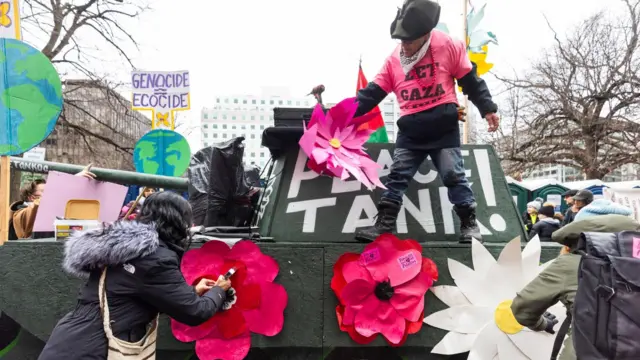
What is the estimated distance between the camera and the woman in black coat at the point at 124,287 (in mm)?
2029

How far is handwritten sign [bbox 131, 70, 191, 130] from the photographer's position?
24.8 ft

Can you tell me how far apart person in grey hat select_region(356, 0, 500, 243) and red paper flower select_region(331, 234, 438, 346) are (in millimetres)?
141

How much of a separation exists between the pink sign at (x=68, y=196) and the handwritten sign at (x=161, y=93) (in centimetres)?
450

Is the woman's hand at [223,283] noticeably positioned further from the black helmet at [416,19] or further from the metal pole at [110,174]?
the black helmet at [416,19]

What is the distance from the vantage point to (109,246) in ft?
6.72

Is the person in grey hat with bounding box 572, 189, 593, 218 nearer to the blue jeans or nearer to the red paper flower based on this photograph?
the blue jeans

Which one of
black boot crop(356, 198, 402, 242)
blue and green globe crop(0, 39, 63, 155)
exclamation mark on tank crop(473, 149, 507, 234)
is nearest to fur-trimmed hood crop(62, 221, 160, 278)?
black boot crop(356, 198, 402, 242)

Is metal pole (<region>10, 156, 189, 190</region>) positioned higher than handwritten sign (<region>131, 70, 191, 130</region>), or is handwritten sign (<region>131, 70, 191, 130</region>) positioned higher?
handwritten sign (<region>131, 70, 191, 130</region>)

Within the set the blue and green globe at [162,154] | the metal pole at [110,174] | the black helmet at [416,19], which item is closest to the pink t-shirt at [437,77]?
the black helmet at [416,19]

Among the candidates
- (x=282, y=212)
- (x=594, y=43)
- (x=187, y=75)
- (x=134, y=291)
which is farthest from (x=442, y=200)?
(x=594, y=43)

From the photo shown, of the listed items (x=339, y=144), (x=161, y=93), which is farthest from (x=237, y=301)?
(x=161, y=93)

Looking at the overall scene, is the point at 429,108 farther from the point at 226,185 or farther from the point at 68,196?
the point at 68,196

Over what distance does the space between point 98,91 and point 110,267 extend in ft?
47.1

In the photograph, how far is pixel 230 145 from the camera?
12.1ft
